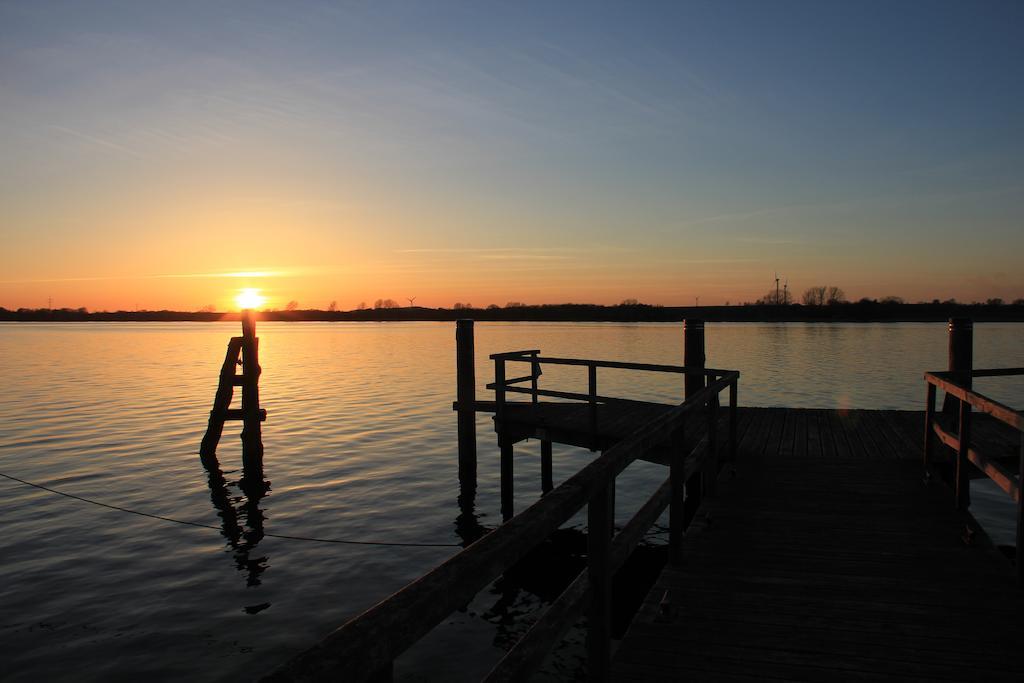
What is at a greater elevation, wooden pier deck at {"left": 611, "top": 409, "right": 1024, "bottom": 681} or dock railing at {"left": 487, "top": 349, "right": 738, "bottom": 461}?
dock railing at {"left": 487, "top": 349, "right": 738, "bottom": 461}

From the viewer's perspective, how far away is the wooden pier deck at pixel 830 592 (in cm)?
415

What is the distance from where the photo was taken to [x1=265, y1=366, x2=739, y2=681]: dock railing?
143 centimetres

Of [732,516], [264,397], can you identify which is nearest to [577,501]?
[732,516]

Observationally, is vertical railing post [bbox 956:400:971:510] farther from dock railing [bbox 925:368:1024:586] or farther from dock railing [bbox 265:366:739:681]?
dock railing [bbox 265:366:739:681]

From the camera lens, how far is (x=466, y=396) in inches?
562

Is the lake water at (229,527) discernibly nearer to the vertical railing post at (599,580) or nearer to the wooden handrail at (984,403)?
the vertical railing post at (599,580)

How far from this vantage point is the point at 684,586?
536cm

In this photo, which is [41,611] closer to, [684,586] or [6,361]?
[684,586]

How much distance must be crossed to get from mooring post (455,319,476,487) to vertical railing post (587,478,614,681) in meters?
10.2

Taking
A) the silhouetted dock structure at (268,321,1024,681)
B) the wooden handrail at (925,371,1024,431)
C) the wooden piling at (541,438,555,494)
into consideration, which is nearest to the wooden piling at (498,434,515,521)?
the wooden piling at (541,438,555,494)

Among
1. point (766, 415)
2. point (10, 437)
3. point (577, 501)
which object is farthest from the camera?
point (10, 437)

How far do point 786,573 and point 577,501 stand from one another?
3.54 m

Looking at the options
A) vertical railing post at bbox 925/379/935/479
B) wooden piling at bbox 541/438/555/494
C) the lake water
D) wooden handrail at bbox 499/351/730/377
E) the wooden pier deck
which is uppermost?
wooden handrail at bbox 499/351/730/377

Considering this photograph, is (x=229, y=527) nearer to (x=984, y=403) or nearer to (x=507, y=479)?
(x=507, y=479)
